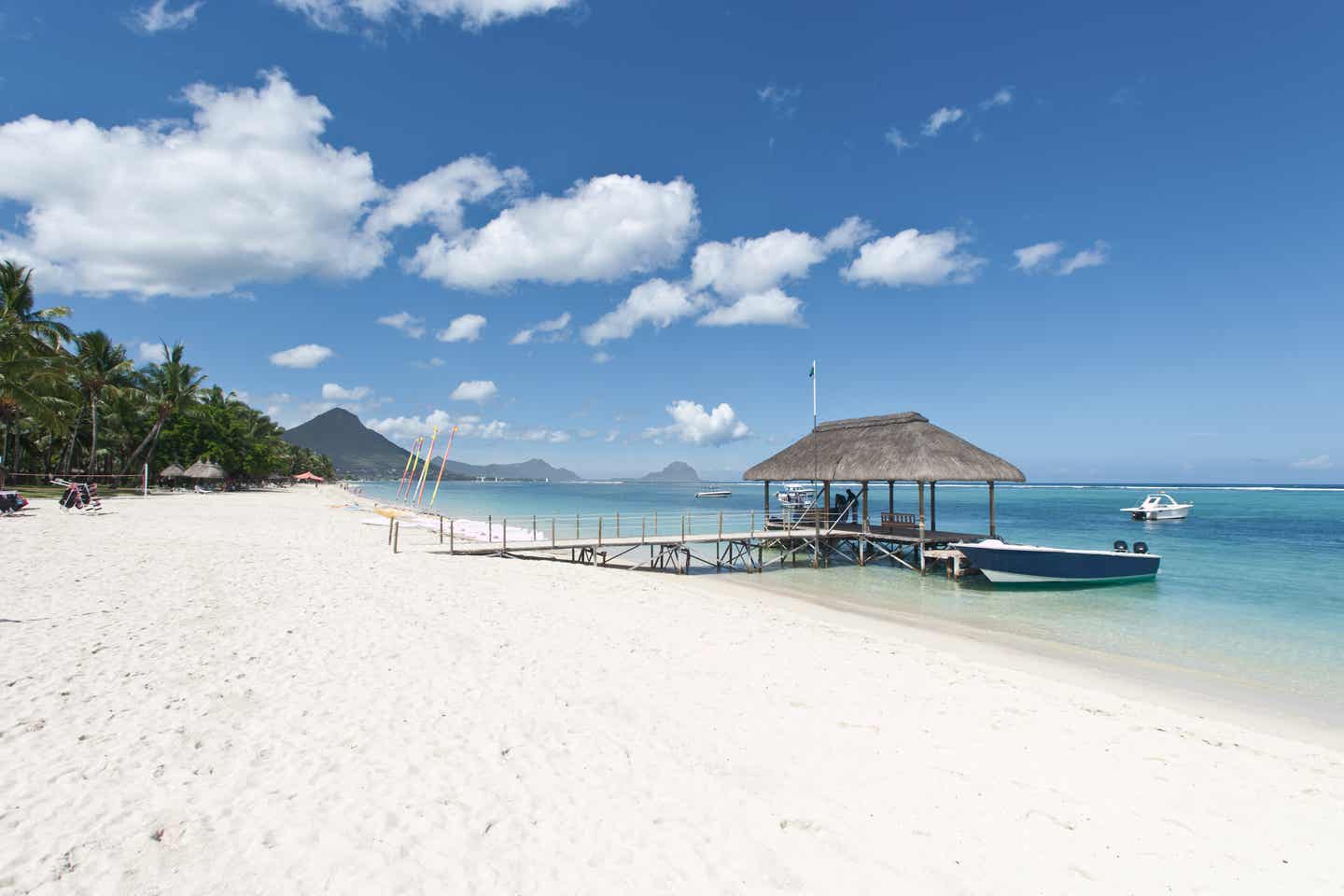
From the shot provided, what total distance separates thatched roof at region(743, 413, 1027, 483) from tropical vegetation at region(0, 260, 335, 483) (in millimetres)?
30048

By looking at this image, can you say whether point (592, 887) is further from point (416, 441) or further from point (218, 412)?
point (218, 412)

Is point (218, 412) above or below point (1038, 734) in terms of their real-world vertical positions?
above

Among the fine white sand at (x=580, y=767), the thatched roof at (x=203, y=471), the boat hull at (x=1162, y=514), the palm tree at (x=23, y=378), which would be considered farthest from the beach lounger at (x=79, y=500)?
the boat hull at (x=1162, y=514)

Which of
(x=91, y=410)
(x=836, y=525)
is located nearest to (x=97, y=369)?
(x=91, y=410)

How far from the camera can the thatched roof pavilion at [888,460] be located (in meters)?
18.5

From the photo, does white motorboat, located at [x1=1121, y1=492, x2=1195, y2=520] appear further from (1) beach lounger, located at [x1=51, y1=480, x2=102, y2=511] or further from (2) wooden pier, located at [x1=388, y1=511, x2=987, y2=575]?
(1) beach lounger, located at [x1=51, y1=480, x2=102, y2=511]

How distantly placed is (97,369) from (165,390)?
6331mm

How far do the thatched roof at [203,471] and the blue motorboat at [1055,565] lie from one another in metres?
47.4

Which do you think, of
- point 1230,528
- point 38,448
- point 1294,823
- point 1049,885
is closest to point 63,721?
point 1049,885

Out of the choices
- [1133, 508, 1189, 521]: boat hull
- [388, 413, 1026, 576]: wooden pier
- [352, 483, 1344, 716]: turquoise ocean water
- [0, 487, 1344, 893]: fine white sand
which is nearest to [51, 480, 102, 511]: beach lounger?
[388, 413, 1026, 576]: wooden pier

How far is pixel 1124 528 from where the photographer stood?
1586 inches

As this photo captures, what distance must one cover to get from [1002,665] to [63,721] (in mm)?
10523

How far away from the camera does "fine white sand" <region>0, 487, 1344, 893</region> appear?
3.36 m

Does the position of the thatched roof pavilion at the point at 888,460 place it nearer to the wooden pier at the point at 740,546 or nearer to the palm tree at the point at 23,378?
the wooden pier at the point at 740,546
